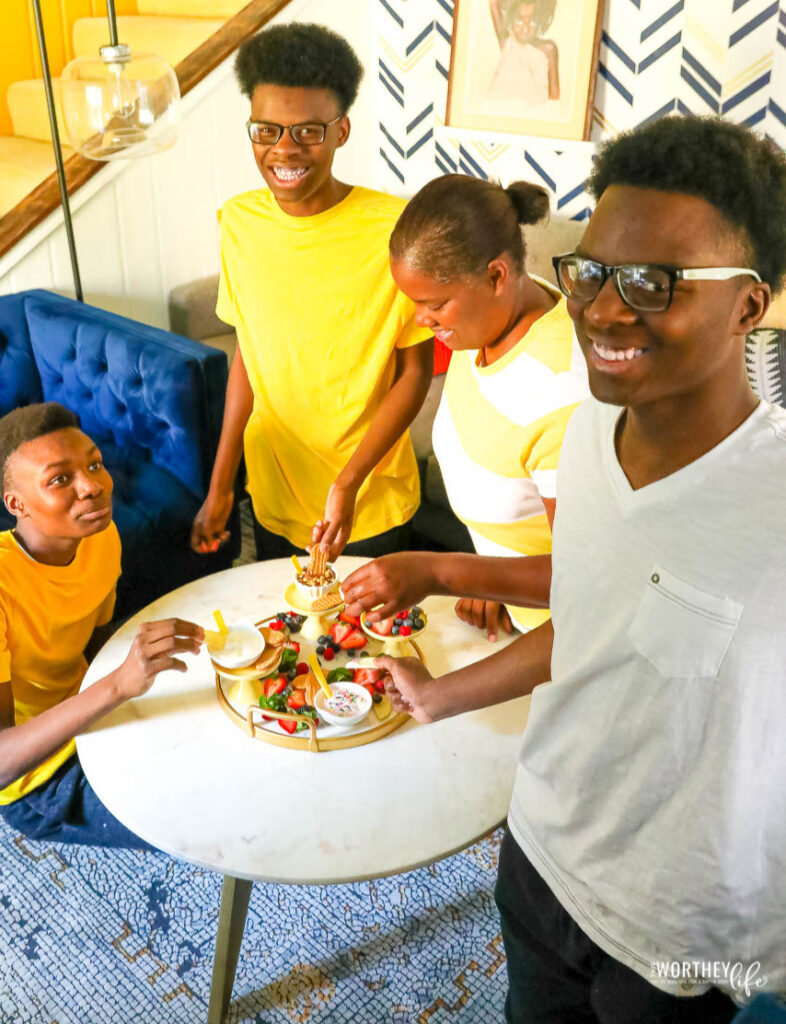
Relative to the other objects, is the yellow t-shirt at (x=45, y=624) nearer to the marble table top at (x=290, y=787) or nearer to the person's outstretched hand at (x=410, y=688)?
the marble table top at (x=290, y=787)

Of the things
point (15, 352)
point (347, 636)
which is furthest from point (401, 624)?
point (15, 352)

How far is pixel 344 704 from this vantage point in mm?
1531

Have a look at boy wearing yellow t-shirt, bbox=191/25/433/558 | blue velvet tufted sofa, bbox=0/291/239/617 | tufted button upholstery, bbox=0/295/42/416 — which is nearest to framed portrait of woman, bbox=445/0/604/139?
boy wearing yellow t-shirt, bbox=191/25/433/558

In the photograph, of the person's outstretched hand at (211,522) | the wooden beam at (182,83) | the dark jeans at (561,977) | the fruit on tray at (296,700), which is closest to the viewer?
the dark jeans at (561,977)

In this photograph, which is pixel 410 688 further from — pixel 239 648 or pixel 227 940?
pixel 227 940

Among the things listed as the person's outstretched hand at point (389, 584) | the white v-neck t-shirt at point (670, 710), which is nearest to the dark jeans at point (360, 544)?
the person's outstretched hand at point (389, 584)

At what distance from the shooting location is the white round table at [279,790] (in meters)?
1.34

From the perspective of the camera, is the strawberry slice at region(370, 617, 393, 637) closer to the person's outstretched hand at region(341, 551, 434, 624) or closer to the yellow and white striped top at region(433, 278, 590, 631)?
the person's outstretched hand at region(341, 551, 434, 624)

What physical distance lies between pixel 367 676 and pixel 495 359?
62cm

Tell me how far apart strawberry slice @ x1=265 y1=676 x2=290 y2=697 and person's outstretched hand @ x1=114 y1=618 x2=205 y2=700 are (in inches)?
6.1

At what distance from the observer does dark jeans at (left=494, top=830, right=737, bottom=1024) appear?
3.15 feet

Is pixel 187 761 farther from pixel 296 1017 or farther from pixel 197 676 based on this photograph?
pixel 296 1017

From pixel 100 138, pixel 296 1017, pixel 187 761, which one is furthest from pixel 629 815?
pixel 100 138

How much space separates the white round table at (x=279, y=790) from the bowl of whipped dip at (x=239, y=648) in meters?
0.09
